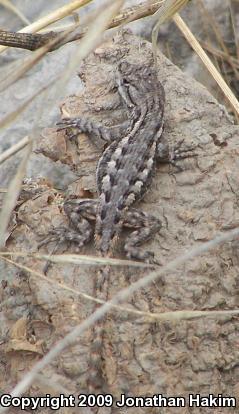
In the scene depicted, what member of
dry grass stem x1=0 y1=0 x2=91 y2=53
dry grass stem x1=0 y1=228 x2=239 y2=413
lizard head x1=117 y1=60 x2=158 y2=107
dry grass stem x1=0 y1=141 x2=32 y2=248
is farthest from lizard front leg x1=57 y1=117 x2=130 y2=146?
dry grass stem x1=0 y1=228 x2=239 y2=413

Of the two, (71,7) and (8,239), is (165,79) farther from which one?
(8,239)

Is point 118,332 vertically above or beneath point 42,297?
beneath

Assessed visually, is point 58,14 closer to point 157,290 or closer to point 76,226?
point 76,226

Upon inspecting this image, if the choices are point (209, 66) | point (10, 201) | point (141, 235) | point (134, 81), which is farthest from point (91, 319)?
point (209, 66)

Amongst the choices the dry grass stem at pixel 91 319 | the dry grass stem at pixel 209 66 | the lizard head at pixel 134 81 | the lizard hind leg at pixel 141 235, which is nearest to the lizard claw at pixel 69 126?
the lizard head at pixel 134 81

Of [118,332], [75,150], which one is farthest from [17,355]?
[75,150]

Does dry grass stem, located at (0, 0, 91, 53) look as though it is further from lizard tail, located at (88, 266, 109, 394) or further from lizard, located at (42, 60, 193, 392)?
lizard tail, located at (88, 266, 109, 394)
